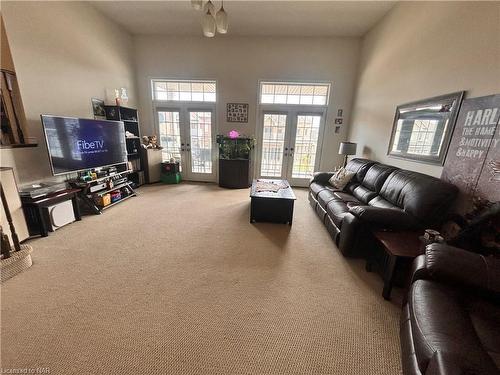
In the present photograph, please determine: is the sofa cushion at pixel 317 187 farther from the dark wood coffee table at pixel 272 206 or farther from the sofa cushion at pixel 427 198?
the sofa cushion at pixel 427 198

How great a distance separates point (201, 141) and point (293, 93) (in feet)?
8.39

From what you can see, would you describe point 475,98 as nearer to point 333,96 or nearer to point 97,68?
point 333,96

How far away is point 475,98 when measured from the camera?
1950mm

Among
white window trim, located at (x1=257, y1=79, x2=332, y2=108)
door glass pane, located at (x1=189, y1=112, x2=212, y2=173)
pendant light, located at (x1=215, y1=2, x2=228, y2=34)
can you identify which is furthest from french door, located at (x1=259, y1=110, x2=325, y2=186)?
pendant light, located at (x1=215, y1=2, x2=228, y2=34)

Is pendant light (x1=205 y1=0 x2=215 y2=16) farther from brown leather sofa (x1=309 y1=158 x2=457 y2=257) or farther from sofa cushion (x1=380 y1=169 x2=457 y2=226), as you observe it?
sofa cushion (x1=380 y1=169 x2=457 y2=226)

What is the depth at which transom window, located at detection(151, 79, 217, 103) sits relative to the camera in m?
4.96

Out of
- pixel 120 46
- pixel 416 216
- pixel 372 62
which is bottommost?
pixel 416 216

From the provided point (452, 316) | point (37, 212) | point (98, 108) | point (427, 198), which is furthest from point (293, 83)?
point (37, 212)

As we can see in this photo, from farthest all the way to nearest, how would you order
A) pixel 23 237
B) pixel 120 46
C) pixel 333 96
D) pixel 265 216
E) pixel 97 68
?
pixel 333 96, pixel 120 46, pixel 97 68, pixel 265 216, pixel 23 237

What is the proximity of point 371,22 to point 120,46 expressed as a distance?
5.06 m

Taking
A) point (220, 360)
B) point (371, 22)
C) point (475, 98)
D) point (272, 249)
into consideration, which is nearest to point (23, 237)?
point (220, 360)

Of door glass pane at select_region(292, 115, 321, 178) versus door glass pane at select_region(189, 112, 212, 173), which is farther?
door glass pane at select_region(189, 112, 212, 173)

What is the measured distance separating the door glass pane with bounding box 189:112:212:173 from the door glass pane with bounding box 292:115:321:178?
2218mm

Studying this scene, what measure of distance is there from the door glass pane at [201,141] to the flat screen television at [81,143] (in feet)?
5.77
